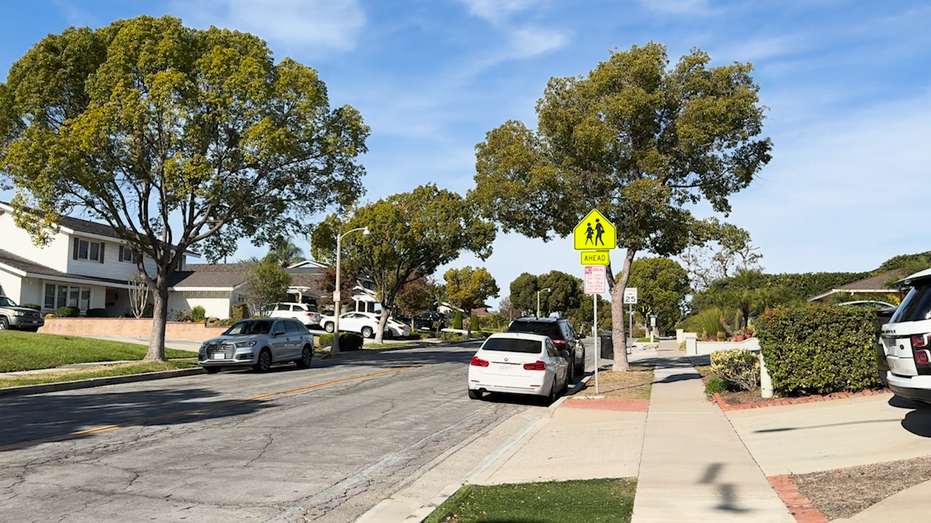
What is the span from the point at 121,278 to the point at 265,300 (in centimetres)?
876

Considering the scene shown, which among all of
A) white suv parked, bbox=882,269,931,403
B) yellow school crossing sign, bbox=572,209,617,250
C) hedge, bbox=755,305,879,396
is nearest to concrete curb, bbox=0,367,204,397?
yellow school crossing sign, bbox=572,209,617,250

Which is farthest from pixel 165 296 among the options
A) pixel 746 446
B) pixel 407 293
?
pixel 407 293

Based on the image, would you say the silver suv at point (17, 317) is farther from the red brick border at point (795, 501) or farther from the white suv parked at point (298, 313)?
the red brick border at point (795, 501)

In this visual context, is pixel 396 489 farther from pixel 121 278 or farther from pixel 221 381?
pixel 121 278

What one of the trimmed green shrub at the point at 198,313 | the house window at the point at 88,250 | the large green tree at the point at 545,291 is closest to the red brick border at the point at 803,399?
the trimmed green shrub at the point at 198,313

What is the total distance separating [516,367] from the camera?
49.3 feet

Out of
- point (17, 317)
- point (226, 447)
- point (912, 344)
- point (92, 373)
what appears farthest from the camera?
point (17, 317)

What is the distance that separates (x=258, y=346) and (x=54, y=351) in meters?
6.61

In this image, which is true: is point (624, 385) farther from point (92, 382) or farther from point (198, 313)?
point (198, 313)

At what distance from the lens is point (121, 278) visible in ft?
153

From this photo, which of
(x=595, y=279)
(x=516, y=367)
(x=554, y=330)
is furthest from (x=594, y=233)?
(x=554, y=330)

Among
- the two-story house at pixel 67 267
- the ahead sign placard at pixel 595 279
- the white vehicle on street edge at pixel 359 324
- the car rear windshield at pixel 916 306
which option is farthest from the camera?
the white vehicle on street edge at pixel 359 324

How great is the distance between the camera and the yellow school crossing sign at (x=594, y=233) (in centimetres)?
1619

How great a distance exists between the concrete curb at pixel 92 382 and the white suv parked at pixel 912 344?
15844 millimetres
